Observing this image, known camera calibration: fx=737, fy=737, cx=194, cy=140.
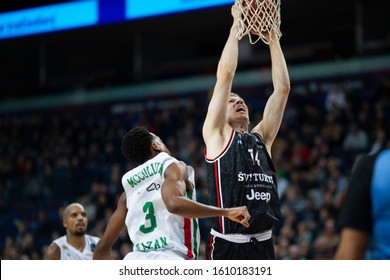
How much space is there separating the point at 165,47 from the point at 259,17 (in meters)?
13.4

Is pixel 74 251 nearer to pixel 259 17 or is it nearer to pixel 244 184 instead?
pixel 244 184

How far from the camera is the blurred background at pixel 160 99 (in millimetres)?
11398

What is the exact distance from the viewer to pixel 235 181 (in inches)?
180

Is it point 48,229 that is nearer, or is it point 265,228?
Answer: point 265,228

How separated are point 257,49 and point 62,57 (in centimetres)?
558

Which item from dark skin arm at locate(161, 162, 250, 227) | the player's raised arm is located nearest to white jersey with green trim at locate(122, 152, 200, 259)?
dark skin arm at locate(161, 162, 250, 227)

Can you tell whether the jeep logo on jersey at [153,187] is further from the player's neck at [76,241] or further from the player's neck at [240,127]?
the player's neck at [76,241]

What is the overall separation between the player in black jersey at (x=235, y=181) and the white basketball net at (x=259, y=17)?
39 cm

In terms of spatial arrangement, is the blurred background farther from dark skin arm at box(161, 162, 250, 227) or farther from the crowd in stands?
dark skin arm at box(161, 162, 250, 227)

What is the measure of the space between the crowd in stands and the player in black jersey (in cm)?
532

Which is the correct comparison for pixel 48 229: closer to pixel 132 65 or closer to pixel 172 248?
pixel 132 65

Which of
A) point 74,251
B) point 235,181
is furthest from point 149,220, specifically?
point 74,251

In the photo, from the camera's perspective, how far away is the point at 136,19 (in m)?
10.7
